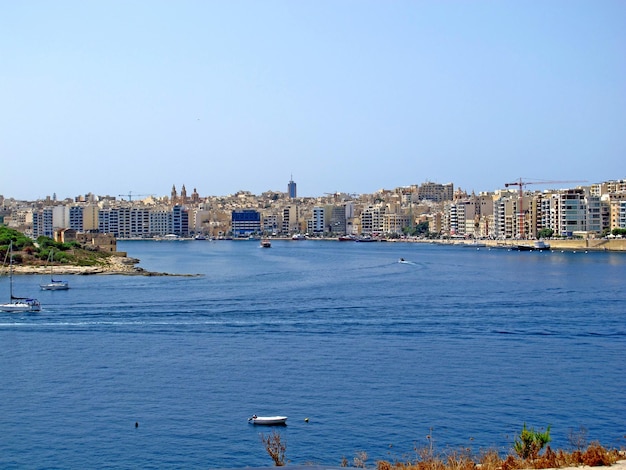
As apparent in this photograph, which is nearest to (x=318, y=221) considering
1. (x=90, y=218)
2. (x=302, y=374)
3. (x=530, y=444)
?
(x=90, y=218)

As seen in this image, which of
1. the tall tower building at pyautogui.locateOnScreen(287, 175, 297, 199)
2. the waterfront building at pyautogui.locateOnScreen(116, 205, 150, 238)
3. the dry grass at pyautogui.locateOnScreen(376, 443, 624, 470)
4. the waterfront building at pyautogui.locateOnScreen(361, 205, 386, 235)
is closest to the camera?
the dry grass at pyautogui.locateOnScreen(376, 443, 624, 470)

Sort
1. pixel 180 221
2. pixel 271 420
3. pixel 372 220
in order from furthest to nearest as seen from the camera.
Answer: pixel 180 221
pixel 372 220
pixel 271 420

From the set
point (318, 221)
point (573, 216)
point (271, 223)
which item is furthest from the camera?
point (271, 223)

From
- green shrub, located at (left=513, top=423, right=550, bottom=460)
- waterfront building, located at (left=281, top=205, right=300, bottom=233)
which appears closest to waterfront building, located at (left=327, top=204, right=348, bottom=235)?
waterfront building, located at (left=281, top=205, right=300, bottom=233)

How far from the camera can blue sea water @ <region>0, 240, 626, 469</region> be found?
34.7 feet

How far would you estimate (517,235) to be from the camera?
70375 mm

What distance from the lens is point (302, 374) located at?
1400 cm

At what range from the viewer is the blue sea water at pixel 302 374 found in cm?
1059

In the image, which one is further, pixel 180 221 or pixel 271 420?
pixel 180 221

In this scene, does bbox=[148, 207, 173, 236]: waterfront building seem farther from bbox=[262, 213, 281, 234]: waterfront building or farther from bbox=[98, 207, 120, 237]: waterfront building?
bbox=[262, 213, 281, 234]: waterfront building

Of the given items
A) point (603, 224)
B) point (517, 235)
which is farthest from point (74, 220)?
point (603, 224)

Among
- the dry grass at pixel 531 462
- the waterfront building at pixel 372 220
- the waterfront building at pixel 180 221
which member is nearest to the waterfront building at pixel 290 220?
the waterfront building at pixel 372 220

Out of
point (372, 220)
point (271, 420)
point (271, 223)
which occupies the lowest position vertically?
point (271, 420)

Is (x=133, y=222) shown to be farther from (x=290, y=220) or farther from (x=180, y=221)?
(x=290, y=220)
